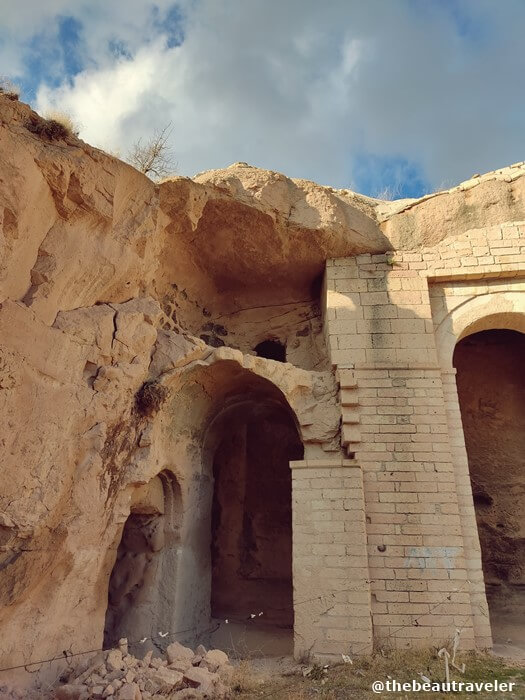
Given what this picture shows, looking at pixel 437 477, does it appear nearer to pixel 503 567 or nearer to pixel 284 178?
pixel 503 567

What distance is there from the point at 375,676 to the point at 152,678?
216cm

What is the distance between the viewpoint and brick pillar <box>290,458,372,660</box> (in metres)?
5.92

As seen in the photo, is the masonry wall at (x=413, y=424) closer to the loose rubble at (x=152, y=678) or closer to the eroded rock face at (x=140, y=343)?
the eroded rock face at (x=140, y=343)

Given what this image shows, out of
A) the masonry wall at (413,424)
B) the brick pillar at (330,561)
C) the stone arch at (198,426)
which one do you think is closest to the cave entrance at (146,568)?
the stone arch at (198,426)

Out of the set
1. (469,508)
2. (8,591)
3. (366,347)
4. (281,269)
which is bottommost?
(8,591)

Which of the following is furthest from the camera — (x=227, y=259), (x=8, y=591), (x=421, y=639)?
(x=227, y=259)

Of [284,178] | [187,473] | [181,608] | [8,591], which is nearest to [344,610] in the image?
[181,608]

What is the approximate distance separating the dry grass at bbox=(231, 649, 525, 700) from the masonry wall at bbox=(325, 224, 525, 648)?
0.33 meters

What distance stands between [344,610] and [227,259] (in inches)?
217

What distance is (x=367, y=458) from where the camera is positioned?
22.7 ft

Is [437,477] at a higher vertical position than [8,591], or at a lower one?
higher

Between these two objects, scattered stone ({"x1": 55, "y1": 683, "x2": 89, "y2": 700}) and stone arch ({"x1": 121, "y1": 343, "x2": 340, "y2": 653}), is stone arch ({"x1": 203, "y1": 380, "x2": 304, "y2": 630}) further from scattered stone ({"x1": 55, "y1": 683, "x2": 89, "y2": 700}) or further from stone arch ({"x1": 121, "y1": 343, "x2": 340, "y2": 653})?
scattered stone ({"x1": 55, "y1": 683, "x2": 89, "y2": 700})

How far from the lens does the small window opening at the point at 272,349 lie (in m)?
9.44

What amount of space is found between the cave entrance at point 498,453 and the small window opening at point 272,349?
3531 mm
